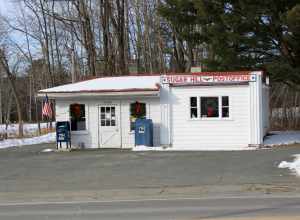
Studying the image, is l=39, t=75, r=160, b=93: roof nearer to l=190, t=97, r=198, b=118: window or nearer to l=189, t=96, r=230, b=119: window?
l=190, t=97, r=198, b=118: window

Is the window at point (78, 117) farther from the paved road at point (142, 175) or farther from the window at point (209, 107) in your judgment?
the window at point (209, 107)

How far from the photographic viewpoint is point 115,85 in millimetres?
28922

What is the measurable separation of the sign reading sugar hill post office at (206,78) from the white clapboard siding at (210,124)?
13.4 inches

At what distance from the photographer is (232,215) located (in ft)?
33.5

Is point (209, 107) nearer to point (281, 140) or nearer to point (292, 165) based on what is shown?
point (281, 140)

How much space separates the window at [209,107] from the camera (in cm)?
2664

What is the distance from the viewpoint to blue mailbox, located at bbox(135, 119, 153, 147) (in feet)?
87.8

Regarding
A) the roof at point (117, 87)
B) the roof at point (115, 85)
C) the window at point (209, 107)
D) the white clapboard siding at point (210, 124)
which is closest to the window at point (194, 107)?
the white clapboard siding at point (210, 124)

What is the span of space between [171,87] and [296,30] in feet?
21.8

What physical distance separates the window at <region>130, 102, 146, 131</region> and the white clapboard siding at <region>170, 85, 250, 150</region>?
1.58 meters

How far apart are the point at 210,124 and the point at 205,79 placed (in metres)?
2.06

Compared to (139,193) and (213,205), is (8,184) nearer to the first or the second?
(139,193)

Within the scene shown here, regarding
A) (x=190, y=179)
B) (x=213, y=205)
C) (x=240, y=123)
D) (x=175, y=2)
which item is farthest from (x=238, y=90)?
(x=213, y=205)


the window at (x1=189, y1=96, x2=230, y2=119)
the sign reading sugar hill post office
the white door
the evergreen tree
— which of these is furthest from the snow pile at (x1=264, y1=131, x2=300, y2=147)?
the white door
